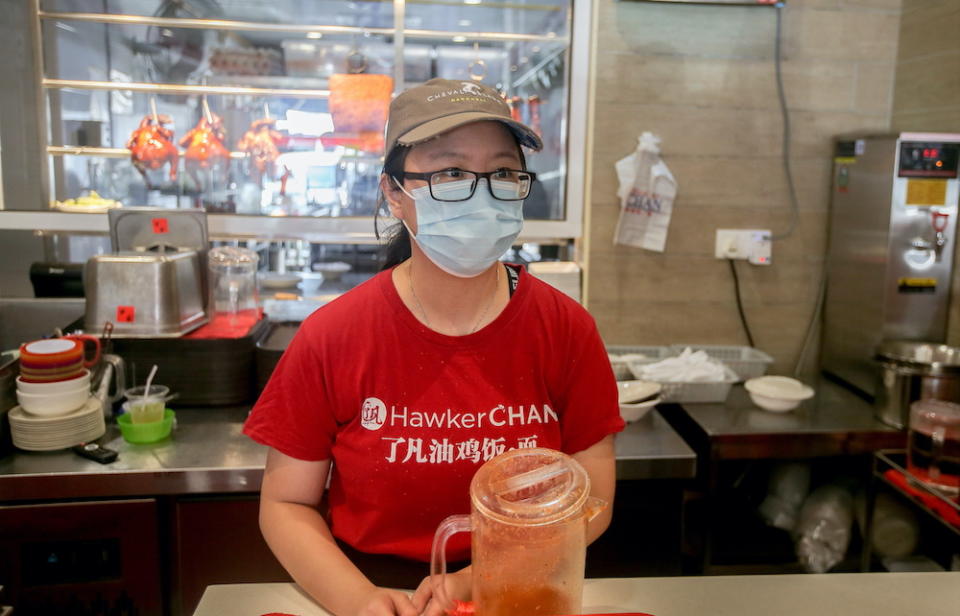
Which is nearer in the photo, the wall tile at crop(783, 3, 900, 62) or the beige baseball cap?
the beige baseball cap

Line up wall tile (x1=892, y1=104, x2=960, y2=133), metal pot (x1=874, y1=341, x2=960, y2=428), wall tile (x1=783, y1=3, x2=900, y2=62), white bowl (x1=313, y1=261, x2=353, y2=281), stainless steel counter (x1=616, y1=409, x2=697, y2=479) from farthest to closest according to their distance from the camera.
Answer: white bowl (x1=313, y1=261, x2=353, y2=281), wall tile (x1=783, y1=3, x2=900, y2=62), wall tile (x1=892, y1=104, x2=960, y2=133), metal pot (x1=874, y1=341, x2=960, y2=428), stainless steel counter (x1=616, y1=409, x2=697, y2=479)

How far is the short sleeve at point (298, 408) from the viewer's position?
1130 millimetres

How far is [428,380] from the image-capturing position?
1.16 metres

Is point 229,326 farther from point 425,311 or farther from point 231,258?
point 425,311

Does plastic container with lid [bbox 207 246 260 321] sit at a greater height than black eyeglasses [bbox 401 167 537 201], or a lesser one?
lesser

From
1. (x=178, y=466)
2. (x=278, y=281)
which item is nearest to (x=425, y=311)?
(x=178, y=466)

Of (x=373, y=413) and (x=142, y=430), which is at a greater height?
(x=373, y=413)

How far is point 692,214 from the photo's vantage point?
2.77 m

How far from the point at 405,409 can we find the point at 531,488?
1.46 ft

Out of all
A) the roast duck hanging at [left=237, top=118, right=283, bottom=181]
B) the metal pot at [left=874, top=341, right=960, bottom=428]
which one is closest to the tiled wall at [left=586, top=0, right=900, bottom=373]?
the metal pot at [left=874, top=341, right=960, bottom=428]

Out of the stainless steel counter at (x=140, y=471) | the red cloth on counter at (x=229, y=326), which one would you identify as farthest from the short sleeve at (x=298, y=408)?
the red cloth on counter at (x=229, y=326)

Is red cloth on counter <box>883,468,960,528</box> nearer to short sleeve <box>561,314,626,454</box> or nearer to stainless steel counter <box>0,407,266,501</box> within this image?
short sleeve <box>561,314,626,454</box>

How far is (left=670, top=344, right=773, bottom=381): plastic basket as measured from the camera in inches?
105

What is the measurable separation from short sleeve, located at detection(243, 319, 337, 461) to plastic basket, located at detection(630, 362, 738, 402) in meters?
A: 1.56
